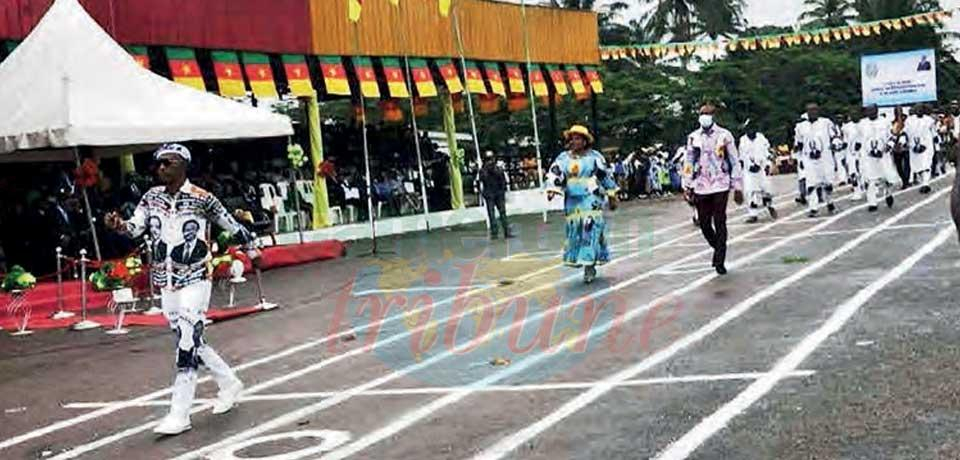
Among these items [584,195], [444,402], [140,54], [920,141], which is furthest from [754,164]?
[444,402]

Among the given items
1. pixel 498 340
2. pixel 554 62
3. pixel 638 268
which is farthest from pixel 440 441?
pixel 554 62

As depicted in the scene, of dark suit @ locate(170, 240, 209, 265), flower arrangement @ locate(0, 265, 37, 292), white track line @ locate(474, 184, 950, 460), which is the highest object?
dark suit @ locate(170, 240, 209, 265)

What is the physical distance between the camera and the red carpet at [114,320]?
1376cm

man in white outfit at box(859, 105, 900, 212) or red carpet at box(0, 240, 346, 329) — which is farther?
man in white outfit at box(859, 105, 900, 212)

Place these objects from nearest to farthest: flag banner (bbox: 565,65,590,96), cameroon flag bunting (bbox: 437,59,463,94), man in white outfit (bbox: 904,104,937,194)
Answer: man in white outfit (bbox: 904,104,937,194)
cameroon flag bunting (bbox: 437,59,463,94)
flag banner (bbox: 565,65,590,96)

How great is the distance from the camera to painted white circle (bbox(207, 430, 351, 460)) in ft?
21.9

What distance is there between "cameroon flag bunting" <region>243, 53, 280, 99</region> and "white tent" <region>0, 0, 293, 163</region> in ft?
19.7

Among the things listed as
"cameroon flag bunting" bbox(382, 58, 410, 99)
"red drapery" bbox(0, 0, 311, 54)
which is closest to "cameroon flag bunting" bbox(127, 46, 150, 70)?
"red drapery" bbox(0, 0, 311, 54)

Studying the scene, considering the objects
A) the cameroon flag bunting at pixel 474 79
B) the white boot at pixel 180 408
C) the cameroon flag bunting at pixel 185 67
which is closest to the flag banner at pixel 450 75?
the cameroon flag bunting at pixel 474 79

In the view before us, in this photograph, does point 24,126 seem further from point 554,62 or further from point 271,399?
point 554,62

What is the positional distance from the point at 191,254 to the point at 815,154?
14803 mm

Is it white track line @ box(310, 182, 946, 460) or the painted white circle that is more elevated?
white track line @ box(310, 182, 946, 460)

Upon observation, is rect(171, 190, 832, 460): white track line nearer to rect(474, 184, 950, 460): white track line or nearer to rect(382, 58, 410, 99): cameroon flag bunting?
rect(474, 184, 950, 460): white track line

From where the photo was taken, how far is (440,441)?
6.64 meters
